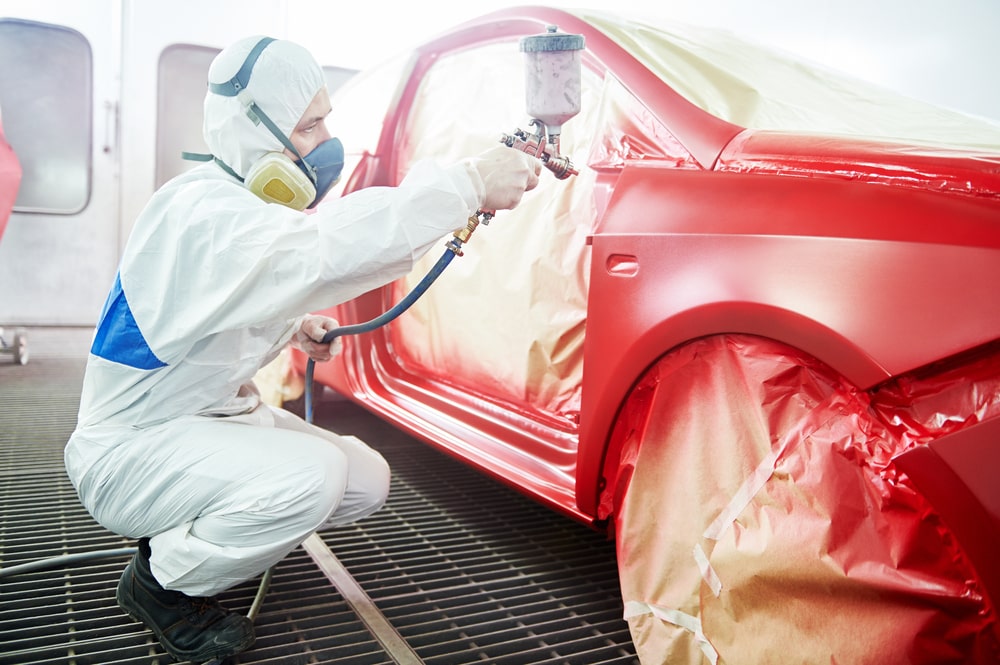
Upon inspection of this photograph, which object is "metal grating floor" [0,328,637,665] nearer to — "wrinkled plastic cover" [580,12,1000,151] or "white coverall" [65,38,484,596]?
"white coverall" [65,38,484,596]

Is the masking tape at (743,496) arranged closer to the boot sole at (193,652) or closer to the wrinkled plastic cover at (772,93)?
the wrinkled plastic cover at (772,93)

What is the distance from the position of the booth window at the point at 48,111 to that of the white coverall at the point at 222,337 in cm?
402

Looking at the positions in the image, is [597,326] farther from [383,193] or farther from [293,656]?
[293,656]

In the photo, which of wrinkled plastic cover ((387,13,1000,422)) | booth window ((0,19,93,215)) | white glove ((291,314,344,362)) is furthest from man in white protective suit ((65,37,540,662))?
booth window ((0,19,93,215))

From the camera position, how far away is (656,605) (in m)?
1.53

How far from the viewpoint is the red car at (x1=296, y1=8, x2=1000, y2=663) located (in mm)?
1126

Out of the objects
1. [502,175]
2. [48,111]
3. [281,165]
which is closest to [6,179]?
[48,111]

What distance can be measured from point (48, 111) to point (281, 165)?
433 cm

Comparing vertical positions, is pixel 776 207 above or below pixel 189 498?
above

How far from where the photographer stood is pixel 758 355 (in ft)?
4.44

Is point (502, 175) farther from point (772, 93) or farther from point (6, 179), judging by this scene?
point (6, 179)

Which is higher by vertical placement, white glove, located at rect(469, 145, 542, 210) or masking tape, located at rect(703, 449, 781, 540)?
white glove, located at rect(469, 145, 542, 210)

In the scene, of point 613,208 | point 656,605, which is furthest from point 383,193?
point 656,605

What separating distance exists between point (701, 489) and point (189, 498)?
3.42ft
